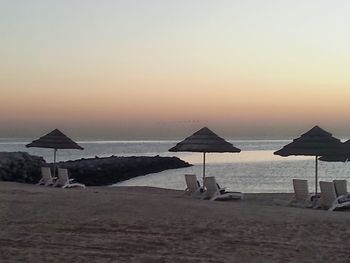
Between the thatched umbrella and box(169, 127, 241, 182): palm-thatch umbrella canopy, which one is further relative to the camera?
the thatched umbrella

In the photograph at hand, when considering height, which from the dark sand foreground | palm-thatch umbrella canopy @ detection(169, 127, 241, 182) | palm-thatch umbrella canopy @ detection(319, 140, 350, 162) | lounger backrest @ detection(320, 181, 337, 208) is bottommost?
the dark sand foreground

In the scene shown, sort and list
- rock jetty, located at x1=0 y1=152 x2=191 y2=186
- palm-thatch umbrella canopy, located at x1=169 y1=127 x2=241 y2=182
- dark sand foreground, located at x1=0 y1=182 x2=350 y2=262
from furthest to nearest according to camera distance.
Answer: rock jetty, located at x1=0 y1=152 x2=191 y2=186
palm-thatch umbrella canopy, located at x1=169 y1=127 x2=241 y2=182
dark sand foreground, located at x1=0 y1=182 x2=350 y2=262

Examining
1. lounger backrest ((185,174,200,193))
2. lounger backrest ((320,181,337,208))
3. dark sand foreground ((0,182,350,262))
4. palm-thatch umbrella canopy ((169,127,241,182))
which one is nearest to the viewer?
dark sand foreground ((0,182,350,262))

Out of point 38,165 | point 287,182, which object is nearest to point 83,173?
point 38,165

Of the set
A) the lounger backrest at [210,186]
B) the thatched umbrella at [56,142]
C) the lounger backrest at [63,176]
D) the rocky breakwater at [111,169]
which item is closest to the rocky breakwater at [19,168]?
the rocky breakwater at [111,169]

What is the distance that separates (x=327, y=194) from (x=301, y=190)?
0.93 meters

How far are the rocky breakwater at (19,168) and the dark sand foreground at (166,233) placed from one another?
62.7ft

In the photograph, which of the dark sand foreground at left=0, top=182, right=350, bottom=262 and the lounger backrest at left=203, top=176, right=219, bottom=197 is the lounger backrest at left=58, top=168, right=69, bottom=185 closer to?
the lounger backrest at left=203, top=176, right=219, bottom=197

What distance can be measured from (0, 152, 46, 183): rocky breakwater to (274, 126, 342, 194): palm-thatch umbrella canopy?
19066mm

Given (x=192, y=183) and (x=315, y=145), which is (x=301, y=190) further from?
(x=192, y=183)

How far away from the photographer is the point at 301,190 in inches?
539

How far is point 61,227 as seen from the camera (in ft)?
31.4

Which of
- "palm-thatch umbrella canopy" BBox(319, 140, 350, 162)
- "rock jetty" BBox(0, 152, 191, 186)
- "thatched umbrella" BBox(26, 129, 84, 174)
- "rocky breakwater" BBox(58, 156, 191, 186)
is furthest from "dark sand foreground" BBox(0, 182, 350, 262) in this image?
"rocky breakwater" BBox(58, 156, 191, 186)

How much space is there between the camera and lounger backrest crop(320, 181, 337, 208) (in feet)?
41.6
